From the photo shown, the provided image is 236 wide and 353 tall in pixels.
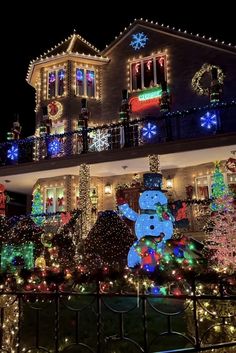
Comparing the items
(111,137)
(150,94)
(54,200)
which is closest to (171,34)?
(150,94)

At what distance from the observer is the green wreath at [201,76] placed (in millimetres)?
17688

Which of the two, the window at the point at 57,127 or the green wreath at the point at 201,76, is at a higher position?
the green wreath at the point at 201,76

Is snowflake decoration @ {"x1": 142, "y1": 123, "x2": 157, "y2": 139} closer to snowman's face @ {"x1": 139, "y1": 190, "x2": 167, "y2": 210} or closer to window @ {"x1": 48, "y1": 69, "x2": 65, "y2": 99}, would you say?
window @ {"x1": 48, "y1": 69, "x2": 65, "y2": 99}

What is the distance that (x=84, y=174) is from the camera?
54.0 feet

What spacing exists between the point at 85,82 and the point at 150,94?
12.8ft

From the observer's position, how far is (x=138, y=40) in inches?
803

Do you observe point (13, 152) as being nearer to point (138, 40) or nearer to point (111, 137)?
point (111, 137)

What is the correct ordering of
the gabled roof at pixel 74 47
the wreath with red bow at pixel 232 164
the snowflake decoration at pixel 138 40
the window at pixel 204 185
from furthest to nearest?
the gabled roof at pixel 74 47 < the snowflake decoration at pixel 138 40 < the window at pixel 204 185 < the wreath with red bow at pixel 232 164

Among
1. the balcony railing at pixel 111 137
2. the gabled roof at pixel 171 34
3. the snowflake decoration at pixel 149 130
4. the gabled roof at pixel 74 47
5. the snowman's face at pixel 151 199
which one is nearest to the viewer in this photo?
the snowman's face at pixel 151 199

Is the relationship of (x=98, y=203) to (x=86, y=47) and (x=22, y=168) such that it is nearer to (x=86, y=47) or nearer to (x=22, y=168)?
(x=22, y=168)

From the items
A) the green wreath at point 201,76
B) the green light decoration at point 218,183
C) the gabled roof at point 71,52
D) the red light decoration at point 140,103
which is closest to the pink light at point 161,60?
the red light decoration at point 140,103

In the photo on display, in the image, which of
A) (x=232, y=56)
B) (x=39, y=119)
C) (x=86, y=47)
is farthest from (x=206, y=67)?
(x=39, y=119)

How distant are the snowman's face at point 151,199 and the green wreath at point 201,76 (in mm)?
8487

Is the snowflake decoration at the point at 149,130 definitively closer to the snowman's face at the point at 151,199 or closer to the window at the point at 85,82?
the window at the point at 85,82
